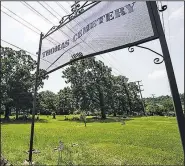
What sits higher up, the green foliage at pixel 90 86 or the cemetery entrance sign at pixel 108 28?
the green foliage at pixel 90 86

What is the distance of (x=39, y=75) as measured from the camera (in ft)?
32.2

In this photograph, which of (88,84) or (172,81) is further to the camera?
(88,84)

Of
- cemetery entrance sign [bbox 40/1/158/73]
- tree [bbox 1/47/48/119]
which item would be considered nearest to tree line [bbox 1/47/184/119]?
tree [bbox 1/47/48/119]

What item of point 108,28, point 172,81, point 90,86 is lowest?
point 172,81

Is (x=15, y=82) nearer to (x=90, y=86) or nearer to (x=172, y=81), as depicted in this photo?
(x=90, y=86)

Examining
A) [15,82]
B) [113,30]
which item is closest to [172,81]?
[113,30]

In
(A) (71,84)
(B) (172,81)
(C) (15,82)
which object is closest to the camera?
(B) (172,81)

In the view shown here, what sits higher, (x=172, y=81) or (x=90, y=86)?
(x=90, y=86)

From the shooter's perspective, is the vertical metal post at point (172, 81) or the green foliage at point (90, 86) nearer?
the vertical metal post at point (172, 81)

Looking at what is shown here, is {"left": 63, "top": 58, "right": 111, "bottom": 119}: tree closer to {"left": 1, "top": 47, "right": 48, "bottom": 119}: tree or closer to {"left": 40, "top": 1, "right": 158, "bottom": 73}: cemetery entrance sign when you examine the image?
{"left": 1, "top": 47, "right": 48, "bottom": 119}: tree

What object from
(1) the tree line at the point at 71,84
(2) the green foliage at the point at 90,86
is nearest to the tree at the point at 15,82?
(1) the tree line at the point at 71,84

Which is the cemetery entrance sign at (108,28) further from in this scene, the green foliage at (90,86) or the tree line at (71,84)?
the green foliage at (90,86)

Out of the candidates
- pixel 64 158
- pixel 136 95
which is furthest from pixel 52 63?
pixel 136 95

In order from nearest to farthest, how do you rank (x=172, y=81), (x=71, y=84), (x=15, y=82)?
(x=172, y=81), (x=15, y=82), (x=71, y=84)
